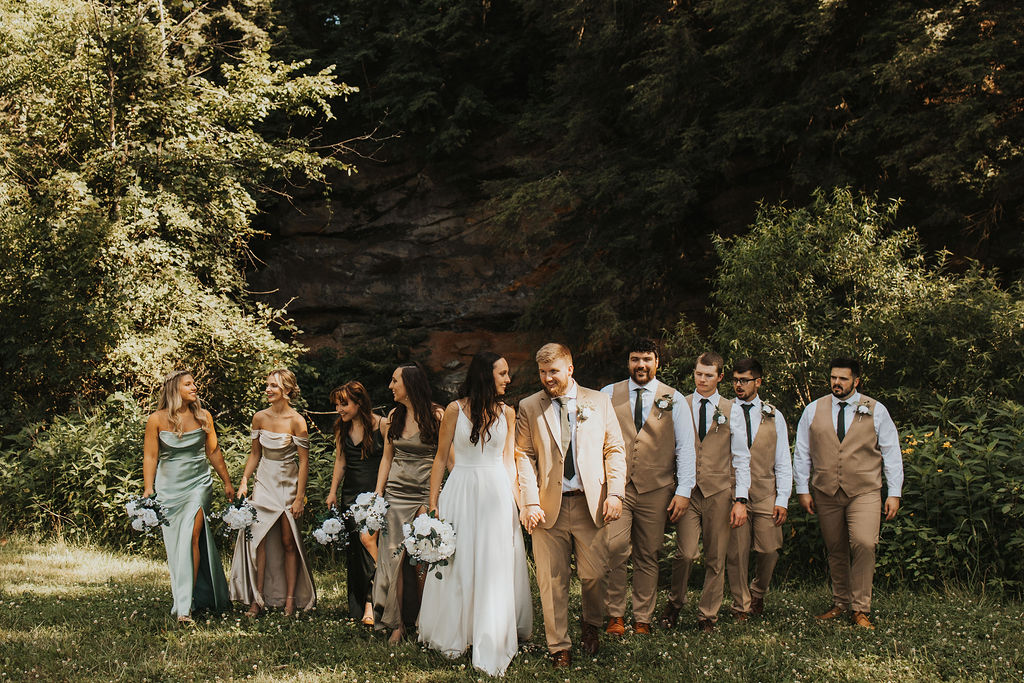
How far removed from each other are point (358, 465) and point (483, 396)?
2.10m

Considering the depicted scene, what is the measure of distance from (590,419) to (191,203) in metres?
11.9

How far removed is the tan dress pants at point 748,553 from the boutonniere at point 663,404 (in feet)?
→ 4.02

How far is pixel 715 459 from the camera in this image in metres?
6.97

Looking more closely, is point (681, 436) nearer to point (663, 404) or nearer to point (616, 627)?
point (663, 404)

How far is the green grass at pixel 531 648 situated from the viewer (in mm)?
5523

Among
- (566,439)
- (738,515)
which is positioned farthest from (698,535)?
(566,439)

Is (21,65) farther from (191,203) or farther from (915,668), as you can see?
(915,668)

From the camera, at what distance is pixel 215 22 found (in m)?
21.0

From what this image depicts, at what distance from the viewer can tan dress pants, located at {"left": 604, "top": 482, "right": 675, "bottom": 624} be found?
6770 millimetres

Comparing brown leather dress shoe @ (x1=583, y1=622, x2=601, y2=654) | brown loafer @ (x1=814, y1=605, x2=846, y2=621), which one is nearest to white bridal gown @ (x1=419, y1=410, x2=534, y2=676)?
brown leather dress shoe @ (x1=583, y1=622, x2=601, y2=654)

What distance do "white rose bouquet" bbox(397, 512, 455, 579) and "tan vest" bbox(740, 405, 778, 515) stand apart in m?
2.87

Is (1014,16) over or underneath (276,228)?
over

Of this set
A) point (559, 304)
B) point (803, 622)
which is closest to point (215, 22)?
point (559, 304)

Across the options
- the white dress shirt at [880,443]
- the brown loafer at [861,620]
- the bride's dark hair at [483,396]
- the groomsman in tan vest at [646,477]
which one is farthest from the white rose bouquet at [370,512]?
the brown loafer at [861,620]
